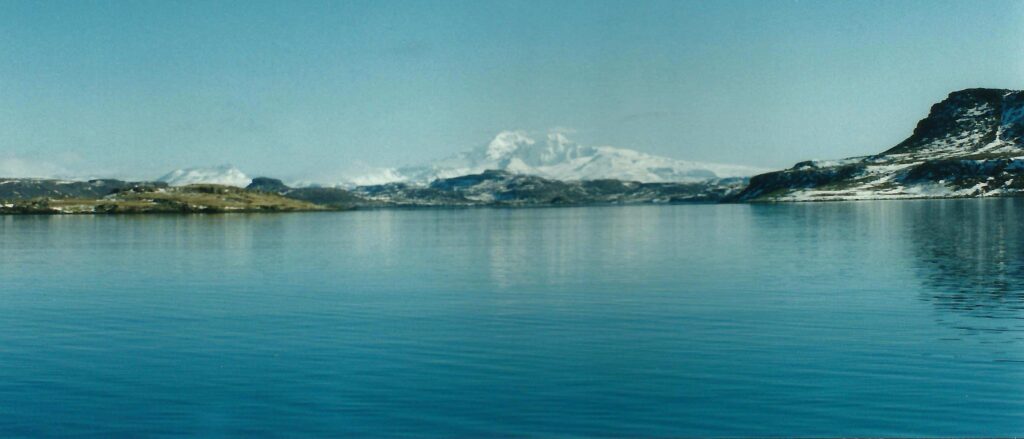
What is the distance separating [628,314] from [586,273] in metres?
30.7

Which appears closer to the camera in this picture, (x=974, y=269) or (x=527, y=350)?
(x=527, y=350)

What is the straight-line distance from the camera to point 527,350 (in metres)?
43.7

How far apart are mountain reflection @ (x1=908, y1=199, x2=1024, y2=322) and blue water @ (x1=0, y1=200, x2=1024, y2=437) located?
1.55 feet

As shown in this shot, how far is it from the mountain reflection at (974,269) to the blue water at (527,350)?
0.47 m

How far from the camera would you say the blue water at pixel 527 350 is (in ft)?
101

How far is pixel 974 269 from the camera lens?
267ft

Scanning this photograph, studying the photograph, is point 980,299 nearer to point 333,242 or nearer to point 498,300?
point 498,300

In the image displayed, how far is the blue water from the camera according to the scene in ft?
101

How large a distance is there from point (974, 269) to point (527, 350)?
5702cm

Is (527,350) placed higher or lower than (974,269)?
lower

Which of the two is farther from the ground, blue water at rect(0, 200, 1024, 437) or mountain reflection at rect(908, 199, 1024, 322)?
mountain reflection at rect(908, 199, 1024, 322)

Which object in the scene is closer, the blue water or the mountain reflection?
the blue water

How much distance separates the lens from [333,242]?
529 feet

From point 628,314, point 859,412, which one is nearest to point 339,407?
point 859,412
